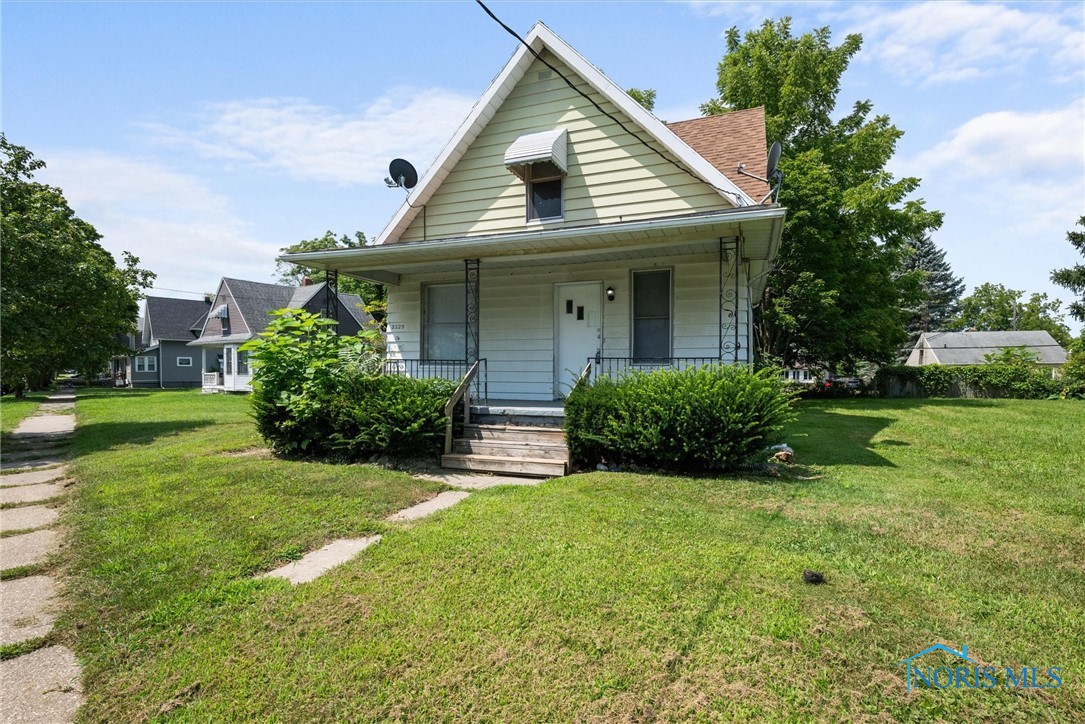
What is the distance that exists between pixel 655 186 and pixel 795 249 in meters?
11.8

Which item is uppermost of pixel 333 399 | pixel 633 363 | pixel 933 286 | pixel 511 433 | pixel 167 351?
pixel 933 286

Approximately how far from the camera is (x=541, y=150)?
923 centimetres

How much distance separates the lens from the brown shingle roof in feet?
31.0

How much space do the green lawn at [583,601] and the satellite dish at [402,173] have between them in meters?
6.85

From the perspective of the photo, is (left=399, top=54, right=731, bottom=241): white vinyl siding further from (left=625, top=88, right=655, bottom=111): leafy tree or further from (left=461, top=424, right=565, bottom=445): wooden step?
(left=625, top=88, right=655, bottom=111): leafy tree

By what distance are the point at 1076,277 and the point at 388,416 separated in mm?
32947

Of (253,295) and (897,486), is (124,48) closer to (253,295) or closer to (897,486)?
(897,486)

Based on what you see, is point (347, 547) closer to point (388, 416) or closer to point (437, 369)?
point (388, 416)

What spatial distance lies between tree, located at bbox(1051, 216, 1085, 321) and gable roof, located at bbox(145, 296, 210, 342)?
5136 centimetres

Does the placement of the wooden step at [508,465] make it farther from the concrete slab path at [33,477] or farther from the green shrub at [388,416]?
the concrete slab path at [33,477]

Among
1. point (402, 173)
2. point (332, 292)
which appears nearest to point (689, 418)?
point (332, 292)

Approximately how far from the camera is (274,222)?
15273 millimetres

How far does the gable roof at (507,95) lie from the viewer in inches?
338

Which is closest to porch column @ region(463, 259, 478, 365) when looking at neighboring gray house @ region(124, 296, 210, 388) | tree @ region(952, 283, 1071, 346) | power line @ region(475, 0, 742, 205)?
power line @ region(475, 0, 742, 205)
